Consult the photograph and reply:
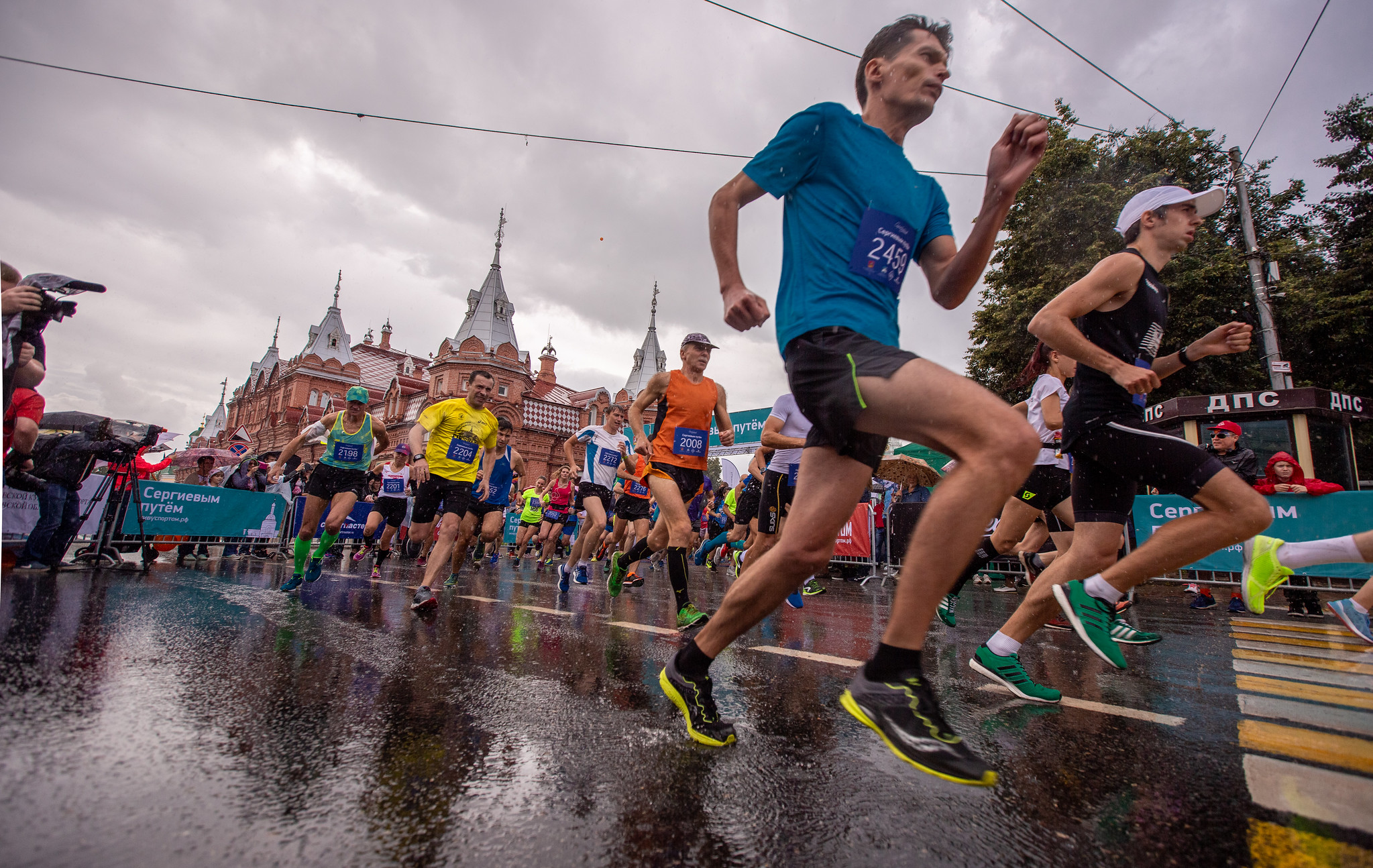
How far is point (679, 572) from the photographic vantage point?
16.8 ft

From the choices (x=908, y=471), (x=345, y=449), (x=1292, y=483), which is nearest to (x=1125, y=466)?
(x=345, y=449)

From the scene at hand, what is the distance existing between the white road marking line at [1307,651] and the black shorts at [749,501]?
490 centimetres

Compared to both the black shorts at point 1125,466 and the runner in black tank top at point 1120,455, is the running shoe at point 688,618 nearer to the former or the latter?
the runner in black tank top at point 1120,455

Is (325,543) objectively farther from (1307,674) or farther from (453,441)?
(1307,674)

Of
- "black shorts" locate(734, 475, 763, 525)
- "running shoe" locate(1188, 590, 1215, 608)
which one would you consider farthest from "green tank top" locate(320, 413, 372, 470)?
"running shoe" locate(1188, 590, 1215, 608)

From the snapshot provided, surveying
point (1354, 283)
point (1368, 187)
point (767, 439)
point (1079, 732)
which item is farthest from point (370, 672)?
point (1368, 187)

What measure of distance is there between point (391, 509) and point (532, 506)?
5.78 m

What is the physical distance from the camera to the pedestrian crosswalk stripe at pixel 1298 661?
356 cm

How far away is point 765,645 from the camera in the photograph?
3967 millimetres

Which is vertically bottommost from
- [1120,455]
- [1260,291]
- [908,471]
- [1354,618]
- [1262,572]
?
[1354,618]

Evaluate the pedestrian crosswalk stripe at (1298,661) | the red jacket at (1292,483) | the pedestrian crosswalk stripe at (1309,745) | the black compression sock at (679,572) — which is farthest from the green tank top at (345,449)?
the red jacket at (1292,483)

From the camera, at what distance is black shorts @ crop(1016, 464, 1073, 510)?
4.64 meters

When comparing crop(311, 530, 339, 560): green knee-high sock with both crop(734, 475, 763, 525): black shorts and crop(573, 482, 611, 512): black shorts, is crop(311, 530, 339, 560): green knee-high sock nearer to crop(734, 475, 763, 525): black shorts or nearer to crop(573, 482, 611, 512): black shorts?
crop(573, 482, 611, 512): black shorts

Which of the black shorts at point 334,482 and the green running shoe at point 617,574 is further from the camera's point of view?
the black shorts at point 334,482
